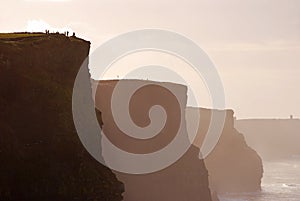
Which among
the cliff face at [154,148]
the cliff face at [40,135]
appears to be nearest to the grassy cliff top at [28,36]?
the cliff face at [40,135]

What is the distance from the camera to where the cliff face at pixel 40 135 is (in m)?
47.2

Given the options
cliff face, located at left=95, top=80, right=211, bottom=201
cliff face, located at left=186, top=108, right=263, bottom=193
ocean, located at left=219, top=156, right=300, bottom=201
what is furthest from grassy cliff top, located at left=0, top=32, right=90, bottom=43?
cliff face, located at left=186, top=108, right=263, bottom=193

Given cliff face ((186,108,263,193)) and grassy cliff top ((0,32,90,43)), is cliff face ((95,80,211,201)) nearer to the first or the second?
grassy cliff top ((0,32,90,43))

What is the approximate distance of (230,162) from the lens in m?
167

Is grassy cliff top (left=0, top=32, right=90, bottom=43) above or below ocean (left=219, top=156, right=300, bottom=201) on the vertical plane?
above

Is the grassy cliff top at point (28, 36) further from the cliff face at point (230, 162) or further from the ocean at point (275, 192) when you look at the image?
the cliff face at point (230, 162)

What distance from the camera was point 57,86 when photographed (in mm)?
55688

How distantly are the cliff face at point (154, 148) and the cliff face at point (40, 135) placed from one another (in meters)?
34.3

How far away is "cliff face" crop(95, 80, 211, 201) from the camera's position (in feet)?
302

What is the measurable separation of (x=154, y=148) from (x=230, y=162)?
7248cm

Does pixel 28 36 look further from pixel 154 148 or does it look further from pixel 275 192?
pixel 275 192

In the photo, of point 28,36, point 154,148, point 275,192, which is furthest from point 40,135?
point 275,192

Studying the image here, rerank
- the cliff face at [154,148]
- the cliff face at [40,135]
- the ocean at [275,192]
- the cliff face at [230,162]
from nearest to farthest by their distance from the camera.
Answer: the cliff face at [40,135] < the cliff face at [154,148] < the ocean at [275,192] < the cliff face at [230,162]

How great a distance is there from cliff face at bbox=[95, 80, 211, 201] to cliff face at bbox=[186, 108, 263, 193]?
52.7 metres
